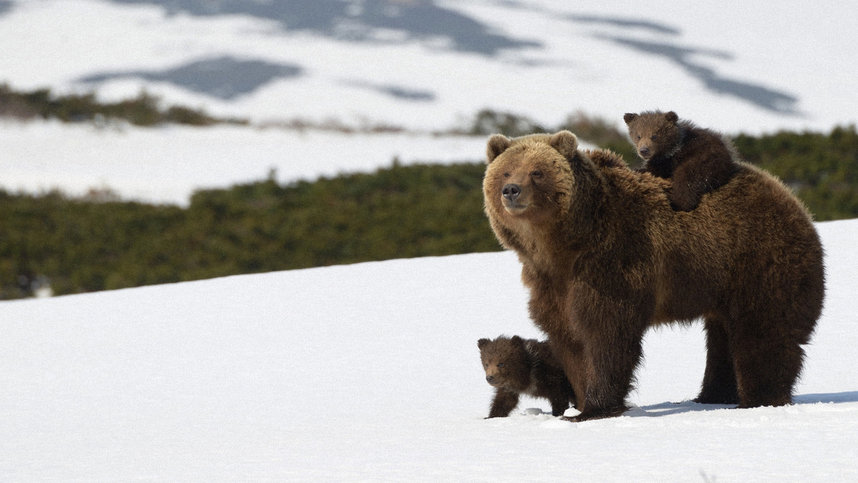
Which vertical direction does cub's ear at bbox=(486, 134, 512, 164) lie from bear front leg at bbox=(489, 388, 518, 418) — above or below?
above

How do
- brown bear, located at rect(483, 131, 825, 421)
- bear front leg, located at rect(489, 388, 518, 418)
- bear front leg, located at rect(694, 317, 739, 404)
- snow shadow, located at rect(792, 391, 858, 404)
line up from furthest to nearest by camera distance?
bear front leg, located at rect(489, 388, 518, 418) < bear front leg, located at rect(694, 317, 739, 404) < snow shadow, located at rect(792, 391, 858, 404) < brown bear, located at rect(483, 131, 825, 421)

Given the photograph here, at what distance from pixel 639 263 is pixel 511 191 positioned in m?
0.88

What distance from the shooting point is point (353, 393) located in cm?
828

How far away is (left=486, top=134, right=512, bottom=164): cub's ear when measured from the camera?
6.04 metres

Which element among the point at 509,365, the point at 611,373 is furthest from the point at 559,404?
the point at 611,373

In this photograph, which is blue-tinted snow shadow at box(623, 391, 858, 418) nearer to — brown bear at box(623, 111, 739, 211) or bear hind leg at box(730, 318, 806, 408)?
bear hind leg at box(730, 318, 806, 408)

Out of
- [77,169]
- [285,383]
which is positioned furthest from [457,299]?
[77,169]

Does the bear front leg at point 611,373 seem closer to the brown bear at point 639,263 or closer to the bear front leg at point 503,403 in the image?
the brown bear at point 639,263

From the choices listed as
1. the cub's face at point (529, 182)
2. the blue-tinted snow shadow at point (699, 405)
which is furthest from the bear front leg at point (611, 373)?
the cub's face at point (529, 182)

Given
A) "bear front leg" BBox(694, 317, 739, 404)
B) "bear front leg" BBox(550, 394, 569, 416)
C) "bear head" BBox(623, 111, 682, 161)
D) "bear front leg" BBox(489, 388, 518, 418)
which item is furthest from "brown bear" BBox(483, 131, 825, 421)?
"bear front leg" BBox(489, 388, 518, 418)

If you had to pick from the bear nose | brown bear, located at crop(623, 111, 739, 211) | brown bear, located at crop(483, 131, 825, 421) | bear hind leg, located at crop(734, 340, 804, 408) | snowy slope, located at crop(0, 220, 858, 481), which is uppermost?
brown bear, located at crop(623, 111, 739, 211)

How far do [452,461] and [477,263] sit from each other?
9605 millimetres

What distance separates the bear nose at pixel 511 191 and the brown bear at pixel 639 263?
8 centimetres

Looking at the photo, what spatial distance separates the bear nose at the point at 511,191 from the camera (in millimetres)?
5508
